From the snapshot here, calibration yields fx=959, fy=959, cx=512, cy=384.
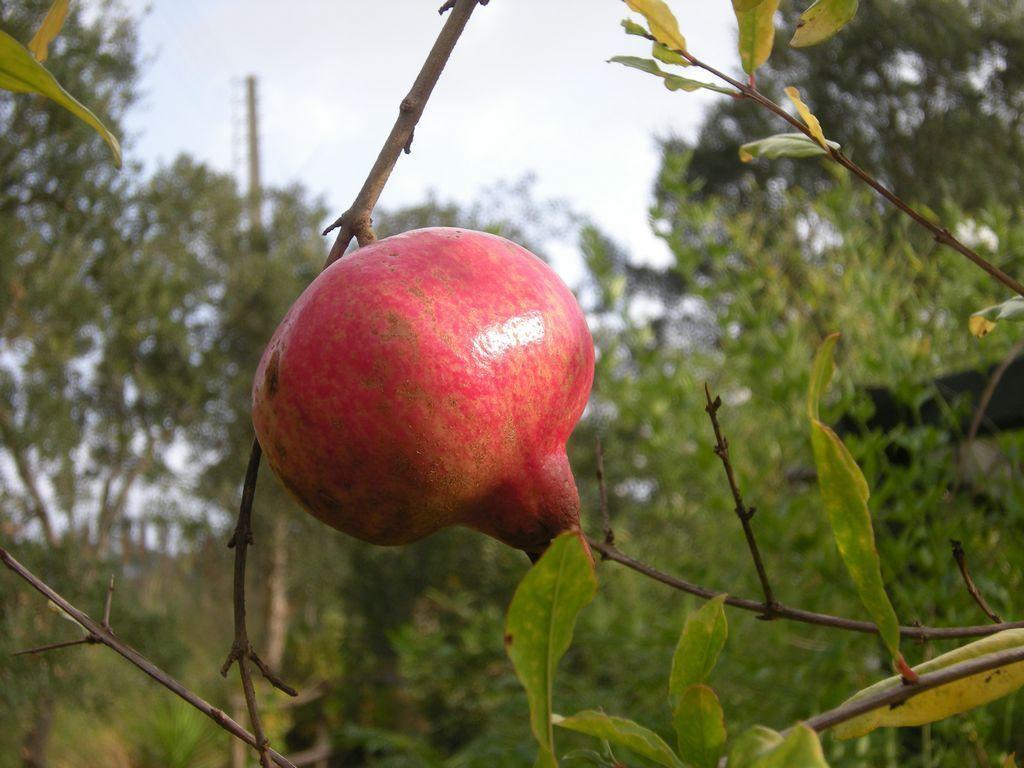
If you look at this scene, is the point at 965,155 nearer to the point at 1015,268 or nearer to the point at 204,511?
the point at 204,511

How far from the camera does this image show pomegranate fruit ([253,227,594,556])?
42 cm

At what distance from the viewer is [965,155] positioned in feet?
31.9

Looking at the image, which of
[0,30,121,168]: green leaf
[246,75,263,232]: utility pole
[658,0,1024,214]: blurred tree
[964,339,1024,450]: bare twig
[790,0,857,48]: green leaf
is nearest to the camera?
[0,30,121,168]: green leaf

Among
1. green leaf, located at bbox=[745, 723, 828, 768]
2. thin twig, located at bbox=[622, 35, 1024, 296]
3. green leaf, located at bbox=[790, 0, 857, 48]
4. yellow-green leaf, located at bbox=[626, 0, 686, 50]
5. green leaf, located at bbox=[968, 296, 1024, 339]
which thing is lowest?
green leaf, located at bbox=[745, 723, 828, 768]

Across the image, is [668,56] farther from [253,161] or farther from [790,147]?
[253,161]

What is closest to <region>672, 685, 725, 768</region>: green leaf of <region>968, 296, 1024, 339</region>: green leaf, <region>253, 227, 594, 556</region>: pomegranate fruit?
<region>253, 227, 594, 556</region>: pomegranate fruit

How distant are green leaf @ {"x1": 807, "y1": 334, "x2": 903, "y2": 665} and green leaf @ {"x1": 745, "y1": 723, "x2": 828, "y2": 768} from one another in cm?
8

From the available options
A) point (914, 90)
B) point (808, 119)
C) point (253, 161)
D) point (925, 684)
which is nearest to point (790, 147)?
point (808, 119)

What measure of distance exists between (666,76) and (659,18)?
0.03 metres

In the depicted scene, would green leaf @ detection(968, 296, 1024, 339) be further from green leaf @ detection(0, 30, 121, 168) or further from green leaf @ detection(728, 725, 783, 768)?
green leaf @ detection(0, 30, 121, 168)

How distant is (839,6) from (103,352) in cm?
538

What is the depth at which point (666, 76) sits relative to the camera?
0.52 metres

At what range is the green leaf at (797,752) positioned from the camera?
23 centimetres

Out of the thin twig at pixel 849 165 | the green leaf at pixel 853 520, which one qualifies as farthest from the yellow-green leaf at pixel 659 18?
the green leaf at pixel 853 520
